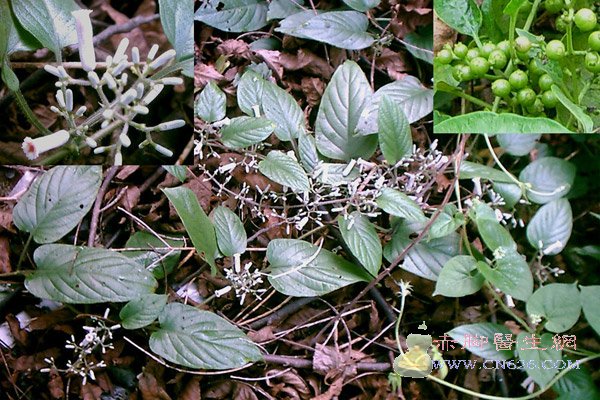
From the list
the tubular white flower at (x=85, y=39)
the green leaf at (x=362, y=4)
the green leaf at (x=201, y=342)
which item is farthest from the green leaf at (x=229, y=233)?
the green leaf at (x=362, y=4)

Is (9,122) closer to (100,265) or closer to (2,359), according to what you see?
(100,265)

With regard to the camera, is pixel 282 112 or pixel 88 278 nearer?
pixel 88 278

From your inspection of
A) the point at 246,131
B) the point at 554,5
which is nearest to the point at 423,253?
the point at 246,131

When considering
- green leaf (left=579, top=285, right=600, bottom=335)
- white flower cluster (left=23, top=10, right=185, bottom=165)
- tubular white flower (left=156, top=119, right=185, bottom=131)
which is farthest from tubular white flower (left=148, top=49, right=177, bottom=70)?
green leaf (left=579, top=285, right=600, bottom=335)

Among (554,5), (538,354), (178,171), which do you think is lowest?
(538,354)

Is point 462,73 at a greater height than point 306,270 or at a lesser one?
greater

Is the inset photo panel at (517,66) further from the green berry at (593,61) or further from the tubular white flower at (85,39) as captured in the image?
the tubular white flower at (85,39)

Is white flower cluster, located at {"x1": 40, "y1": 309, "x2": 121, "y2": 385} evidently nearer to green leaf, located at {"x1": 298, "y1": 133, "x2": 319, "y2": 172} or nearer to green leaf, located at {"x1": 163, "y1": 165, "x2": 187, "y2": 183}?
green leaf, located at {"x1": 163, "y1": 165, "x2": 187, "y2": 183}

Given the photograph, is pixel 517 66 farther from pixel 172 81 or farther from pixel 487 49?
pixel 172 81
